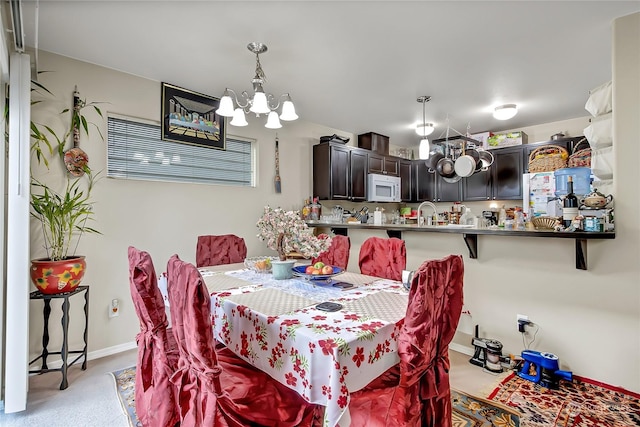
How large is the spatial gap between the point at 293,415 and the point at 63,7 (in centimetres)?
271

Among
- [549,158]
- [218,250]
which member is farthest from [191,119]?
[549,158]

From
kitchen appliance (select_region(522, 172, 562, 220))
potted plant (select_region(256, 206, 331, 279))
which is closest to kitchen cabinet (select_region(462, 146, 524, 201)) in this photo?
kitchen appliance (select_region(522, 172, 562, 220))

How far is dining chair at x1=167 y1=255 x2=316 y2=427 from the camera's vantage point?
1155 millimetres

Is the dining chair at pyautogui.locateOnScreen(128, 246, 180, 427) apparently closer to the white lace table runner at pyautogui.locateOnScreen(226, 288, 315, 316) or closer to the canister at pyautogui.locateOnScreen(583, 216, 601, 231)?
the white lace table runner at pyautogui.locateOnScreen(226, 288, 315, 316)

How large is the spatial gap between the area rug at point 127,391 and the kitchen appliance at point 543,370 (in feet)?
8.74

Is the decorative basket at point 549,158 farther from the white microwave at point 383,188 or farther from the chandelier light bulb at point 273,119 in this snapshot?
the chandelier light bulb at point 273,119

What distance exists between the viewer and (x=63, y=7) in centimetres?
196

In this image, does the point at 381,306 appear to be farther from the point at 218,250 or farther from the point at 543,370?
the point at 218,250

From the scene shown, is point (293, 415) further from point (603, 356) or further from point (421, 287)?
point (603, 356)

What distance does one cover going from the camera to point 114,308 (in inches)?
109

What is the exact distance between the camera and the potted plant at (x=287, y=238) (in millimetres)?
2035

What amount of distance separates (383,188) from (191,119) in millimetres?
3016

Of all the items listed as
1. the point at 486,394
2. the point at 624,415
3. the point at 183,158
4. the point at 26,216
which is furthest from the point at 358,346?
the point at 183,158

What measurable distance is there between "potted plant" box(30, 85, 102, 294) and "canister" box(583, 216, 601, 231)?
3.56 metres
